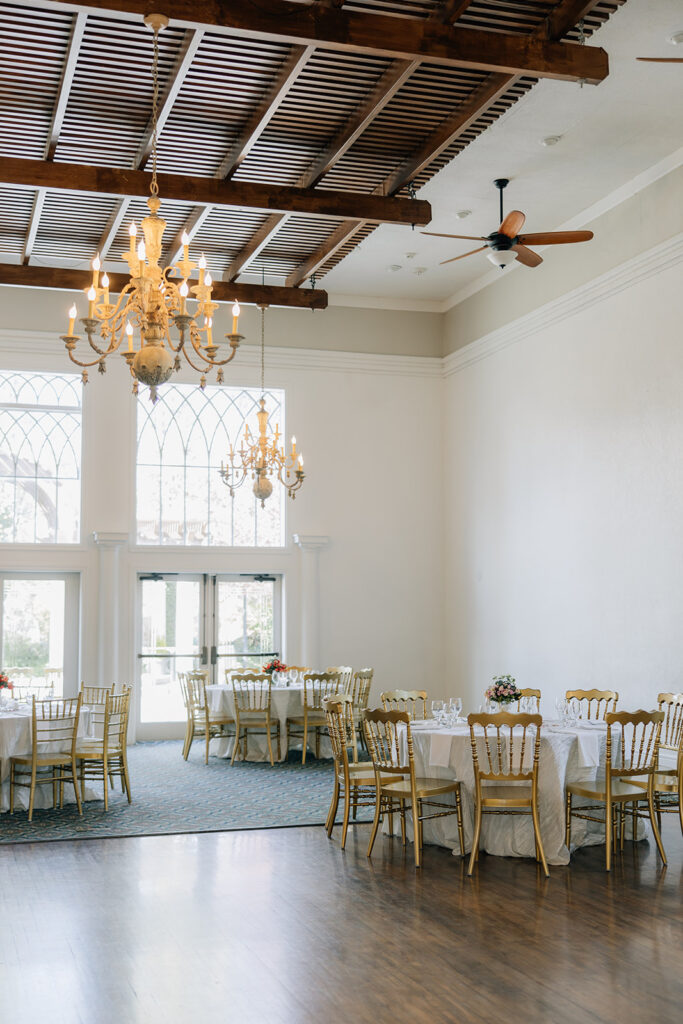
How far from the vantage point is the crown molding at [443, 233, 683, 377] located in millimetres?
9430

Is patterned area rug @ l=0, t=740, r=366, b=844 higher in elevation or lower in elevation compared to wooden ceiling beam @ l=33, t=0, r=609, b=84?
lower

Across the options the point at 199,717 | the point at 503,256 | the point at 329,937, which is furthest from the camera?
the point at 199,717

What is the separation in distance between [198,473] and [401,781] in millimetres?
7132

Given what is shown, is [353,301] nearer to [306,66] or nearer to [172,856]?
[306,66]

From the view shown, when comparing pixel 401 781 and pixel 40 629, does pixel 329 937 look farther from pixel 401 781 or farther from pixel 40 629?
pixel 40 629

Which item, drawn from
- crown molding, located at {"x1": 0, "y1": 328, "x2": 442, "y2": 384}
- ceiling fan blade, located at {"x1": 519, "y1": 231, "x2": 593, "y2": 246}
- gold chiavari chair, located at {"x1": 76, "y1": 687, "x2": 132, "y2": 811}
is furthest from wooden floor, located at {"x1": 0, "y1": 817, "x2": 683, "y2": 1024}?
crown molding, located at {"x1": 0, "y1": 328, "x2": 442, "y2": 384}

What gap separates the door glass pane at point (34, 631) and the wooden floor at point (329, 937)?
563cm

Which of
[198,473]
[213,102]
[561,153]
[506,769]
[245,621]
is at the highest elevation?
[561,153]

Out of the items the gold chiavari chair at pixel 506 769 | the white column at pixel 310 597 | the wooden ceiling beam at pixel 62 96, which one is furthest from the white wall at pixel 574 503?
the wooden ceiling beam at pixel 62 96

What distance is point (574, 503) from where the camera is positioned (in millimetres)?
10797

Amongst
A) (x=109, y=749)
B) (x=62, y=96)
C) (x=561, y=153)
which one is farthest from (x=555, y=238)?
(x=109, y=749)

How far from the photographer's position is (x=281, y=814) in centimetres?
831

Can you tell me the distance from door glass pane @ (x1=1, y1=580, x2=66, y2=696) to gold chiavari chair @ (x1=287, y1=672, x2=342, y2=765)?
126 inches

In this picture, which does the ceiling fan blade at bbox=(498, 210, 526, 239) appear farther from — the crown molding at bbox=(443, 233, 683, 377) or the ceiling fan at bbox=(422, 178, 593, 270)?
the crown molding at bbox=(443, 233, 683, 377)
